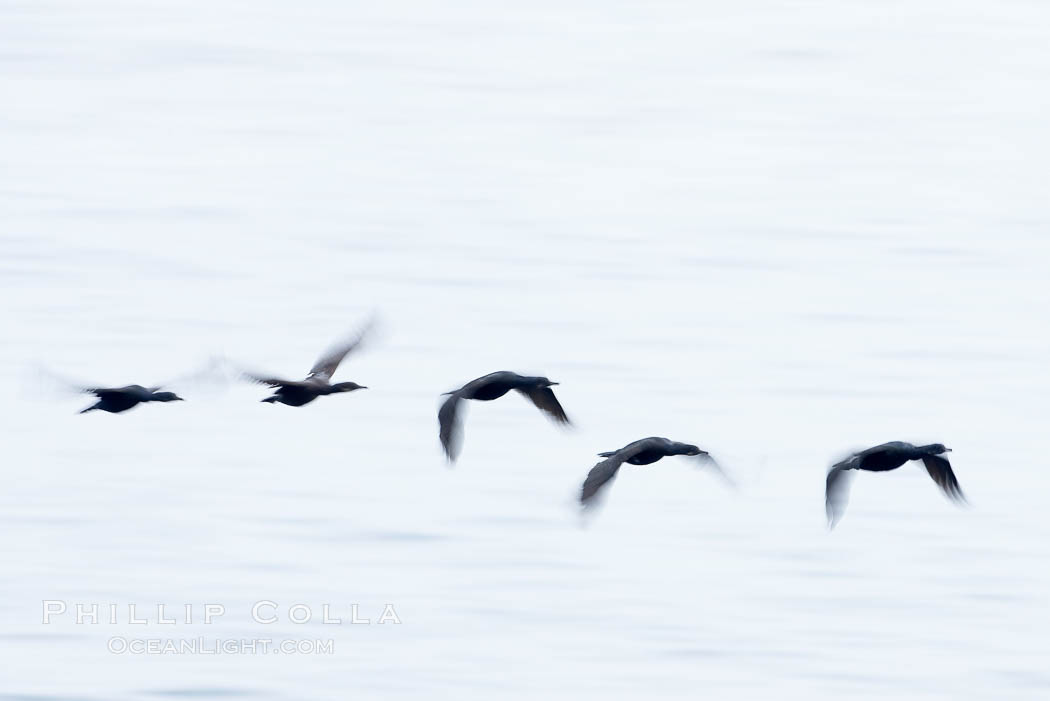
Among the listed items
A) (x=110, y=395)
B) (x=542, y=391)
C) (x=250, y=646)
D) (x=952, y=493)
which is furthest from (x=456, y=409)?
(x=250, y=646)

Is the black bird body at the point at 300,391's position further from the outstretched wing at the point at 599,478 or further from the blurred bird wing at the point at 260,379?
the outstretched wing at the point at 599,478

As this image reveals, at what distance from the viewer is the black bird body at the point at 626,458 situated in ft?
35.7

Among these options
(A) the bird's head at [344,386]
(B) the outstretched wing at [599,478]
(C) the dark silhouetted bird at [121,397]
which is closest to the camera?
(B) the outstretched wing at [599,478]

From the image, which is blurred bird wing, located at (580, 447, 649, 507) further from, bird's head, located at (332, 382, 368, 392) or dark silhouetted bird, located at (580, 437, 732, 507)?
bird's head, located at (332, 382, 368, 392)

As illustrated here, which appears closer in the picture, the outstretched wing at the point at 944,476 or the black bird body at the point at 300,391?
the outstretched wing at the point at 944,476

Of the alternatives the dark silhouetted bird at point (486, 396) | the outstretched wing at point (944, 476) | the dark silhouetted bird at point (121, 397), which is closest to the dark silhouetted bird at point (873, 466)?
the outstretched wing at point (944, 476)

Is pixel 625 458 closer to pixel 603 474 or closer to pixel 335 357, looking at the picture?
pixel 603 474

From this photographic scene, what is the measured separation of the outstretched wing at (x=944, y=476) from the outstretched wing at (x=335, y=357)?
3.47 metres

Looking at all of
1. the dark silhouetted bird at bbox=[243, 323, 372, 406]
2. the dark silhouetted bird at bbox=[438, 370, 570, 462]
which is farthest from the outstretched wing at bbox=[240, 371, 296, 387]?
the dark silhouetted bird at bbox=[438, 370, 570, 462]

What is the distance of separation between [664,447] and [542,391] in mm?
1035

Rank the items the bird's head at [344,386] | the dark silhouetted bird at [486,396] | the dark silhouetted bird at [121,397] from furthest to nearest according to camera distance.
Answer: the bird's head at [344,386], the dark silhouetted bird at [486,396], the dark silhouetted bird at [121,397]

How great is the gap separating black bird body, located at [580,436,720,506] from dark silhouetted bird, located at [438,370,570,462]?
0.78 meters

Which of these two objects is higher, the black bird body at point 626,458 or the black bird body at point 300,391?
the black bird body at point 300,391

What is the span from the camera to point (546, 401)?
12242mm
